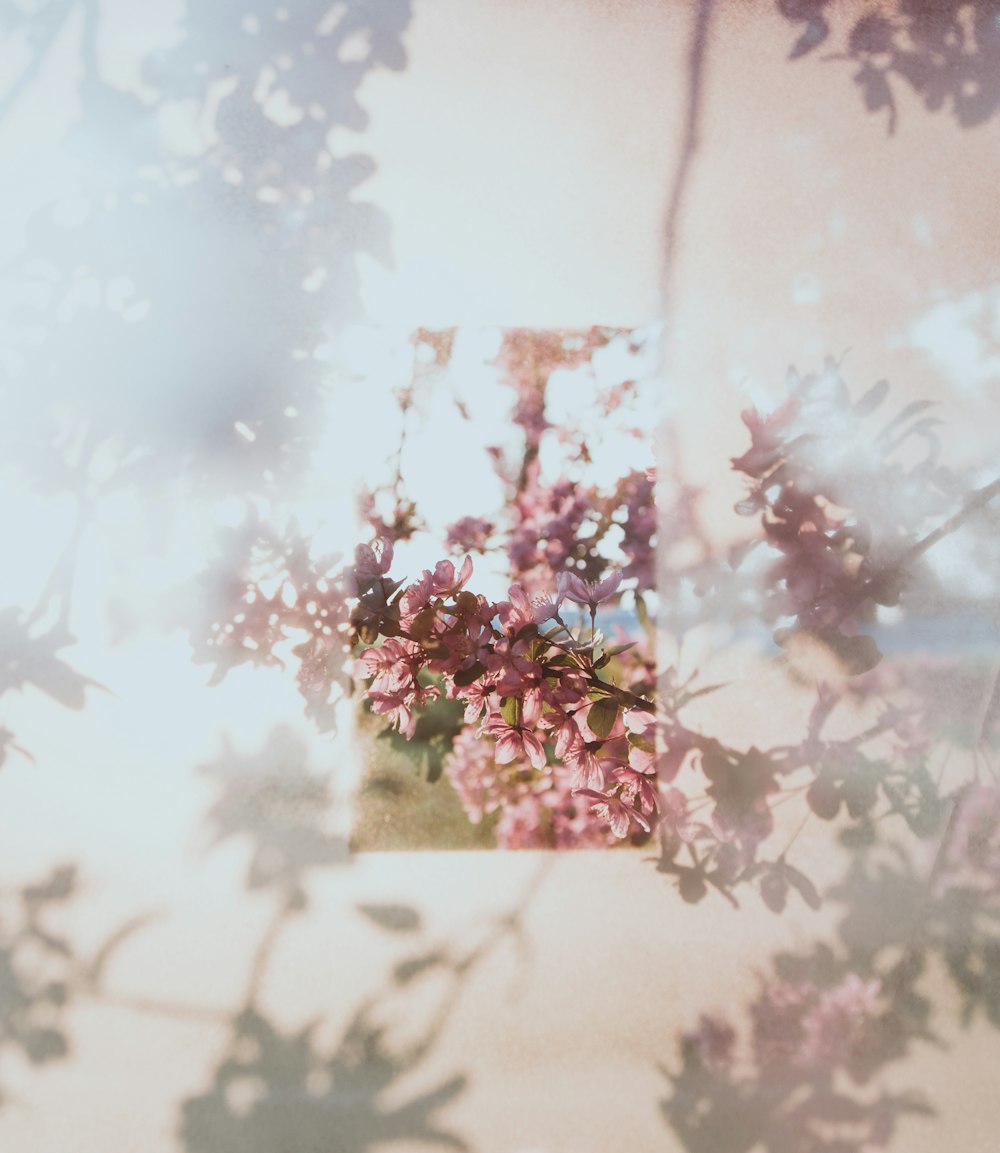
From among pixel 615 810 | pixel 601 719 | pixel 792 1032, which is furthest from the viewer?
pixel 792 1032

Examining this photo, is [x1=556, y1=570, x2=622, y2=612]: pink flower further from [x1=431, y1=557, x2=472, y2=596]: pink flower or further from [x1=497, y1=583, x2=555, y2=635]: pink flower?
[x1=431, y1=557, x2=472, y2=596]: pink flower

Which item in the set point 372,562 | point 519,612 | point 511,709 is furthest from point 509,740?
point 372,562

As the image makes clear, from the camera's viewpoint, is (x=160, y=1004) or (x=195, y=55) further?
(x=195, y=55)

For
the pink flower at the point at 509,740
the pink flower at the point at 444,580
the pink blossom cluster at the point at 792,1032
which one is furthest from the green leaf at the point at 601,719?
the pink blossom cluster at the point at 792,1032

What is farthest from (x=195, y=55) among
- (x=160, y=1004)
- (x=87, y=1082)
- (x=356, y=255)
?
(x=87, y=1082)

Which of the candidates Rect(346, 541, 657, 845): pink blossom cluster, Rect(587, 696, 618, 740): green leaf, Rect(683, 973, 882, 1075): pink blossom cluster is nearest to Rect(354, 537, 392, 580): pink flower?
Rect(346, 541, 657, 845): pink blossom cluster

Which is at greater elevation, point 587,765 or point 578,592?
point 578,592

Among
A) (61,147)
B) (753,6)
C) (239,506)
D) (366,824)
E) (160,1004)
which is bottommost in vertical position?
(160,1004)

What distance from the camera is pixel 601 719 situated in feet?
2.89

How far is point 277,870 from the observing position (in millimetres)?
1464

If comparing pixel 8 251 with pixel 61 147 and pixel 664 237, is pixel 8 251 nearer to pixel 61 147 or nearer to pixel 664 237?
pixel 61 147

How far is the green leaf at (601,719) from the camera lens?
88 cm

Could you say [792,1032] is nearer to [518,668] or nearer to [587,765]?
[587,765]

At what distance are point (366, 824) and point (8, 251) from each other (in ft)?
4.71
